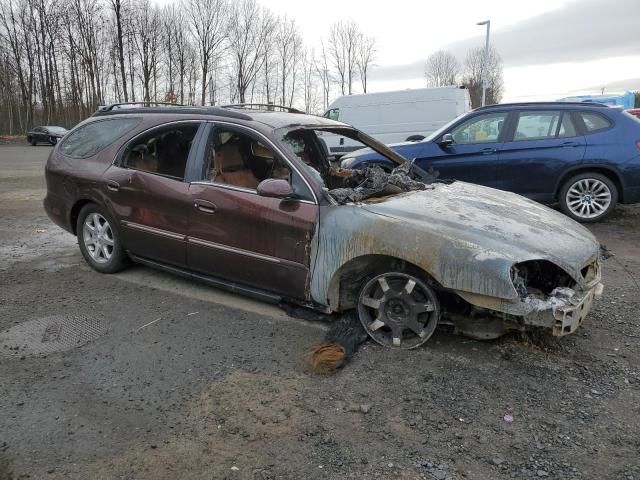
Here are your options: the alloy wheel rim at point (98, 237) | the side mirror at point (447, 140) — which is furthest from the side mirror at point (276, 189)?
the side mirror at point (447, 140)

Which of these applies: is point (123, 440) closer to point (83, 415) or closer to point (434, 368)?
point (83, 415)

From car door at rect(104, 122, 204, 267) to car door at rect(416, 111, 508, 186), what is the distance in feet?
14.4

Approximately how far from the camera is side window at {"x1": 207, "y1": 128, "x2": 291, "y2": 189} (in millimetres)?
4234

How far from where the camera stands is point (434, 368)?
3.31 meters

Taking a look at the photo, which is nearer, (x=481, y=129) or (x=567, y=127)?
(x=567, y=127)

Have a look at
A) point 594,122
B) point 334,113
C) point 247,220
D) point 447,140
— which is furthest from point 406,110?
point 247,220

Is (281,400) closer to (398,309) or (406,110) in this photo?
(398,309)

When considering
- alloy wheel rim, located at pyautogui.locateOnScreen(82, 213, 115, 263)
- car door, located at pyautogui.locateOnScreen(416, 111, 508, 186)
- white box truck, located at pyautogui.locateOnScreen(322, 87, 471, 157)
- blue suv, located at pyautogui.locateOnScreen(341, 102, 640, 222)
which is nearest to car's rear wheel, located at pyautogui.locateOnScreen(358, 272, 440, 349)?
alloy wheel rim, located at pyautogui.locateOnScreen(82, 213, 115, 263)

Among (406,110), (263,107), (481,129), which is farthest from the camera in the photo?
(406,110)

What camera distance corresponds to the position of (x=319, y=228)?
367 cm

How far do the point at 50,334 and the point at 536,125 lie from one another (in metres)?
6.79

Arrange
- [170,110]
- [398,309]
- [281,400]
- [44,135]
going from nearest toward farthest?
[281,400], [398,309], [170,110], [44,135]

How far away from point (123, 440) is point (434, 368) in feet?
6.18

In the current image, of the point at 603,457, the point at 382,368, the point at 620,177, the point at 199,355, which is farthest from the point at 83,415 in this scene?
the point at 620,177
